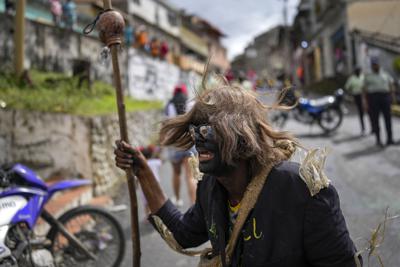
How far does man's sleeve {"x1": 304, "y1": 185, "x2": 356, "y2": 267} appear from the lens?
1.78m

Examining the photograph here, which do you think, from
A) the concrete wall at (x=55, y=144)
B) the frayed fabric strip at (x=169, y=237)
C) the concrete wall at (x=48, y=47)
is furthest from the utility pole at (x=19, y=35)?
the frayed fabric strip at (x=169, y=237)

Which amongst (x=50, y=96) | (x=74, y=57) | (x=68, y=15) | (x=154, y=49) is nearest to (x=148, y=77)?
(x=154, y=49)

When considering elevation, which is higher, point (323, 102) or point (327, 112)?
point (323, 102)

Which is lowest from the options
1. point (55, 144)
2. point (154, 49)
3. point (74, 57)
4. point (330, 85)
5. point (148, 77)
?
point (55, 144)

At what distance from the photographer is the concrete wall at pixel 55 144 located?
6.61 meters

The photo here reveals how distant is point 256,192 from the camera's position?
1887mm

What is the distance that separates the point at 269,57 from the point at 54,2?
2412 inches

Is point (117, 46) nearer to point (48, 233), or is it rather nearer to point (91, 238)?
point (48, 233)

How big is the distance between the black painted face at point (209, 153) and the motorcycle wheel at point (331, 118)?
1059cm

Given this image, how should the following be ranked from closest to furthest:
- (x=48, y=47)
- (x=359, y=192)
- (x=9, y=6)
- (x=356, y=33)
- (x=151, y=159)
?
1. (x=151, y=159)
2. (x=359, y=192)
3. (x=9, y=6)
4. (x=48, y=47)
5. (x=356, y=33)

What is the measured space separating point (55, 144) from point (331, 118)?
7.63m

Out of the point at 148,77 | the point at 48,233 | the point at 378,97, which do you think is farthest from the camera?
the point at 148,77

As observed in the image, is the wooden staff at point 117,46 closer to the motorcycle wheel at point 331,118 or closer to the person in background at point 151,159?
the person in background at point 151,159

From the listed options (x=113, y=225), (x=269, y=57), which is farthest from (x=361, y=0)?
(x=269, y=57)
